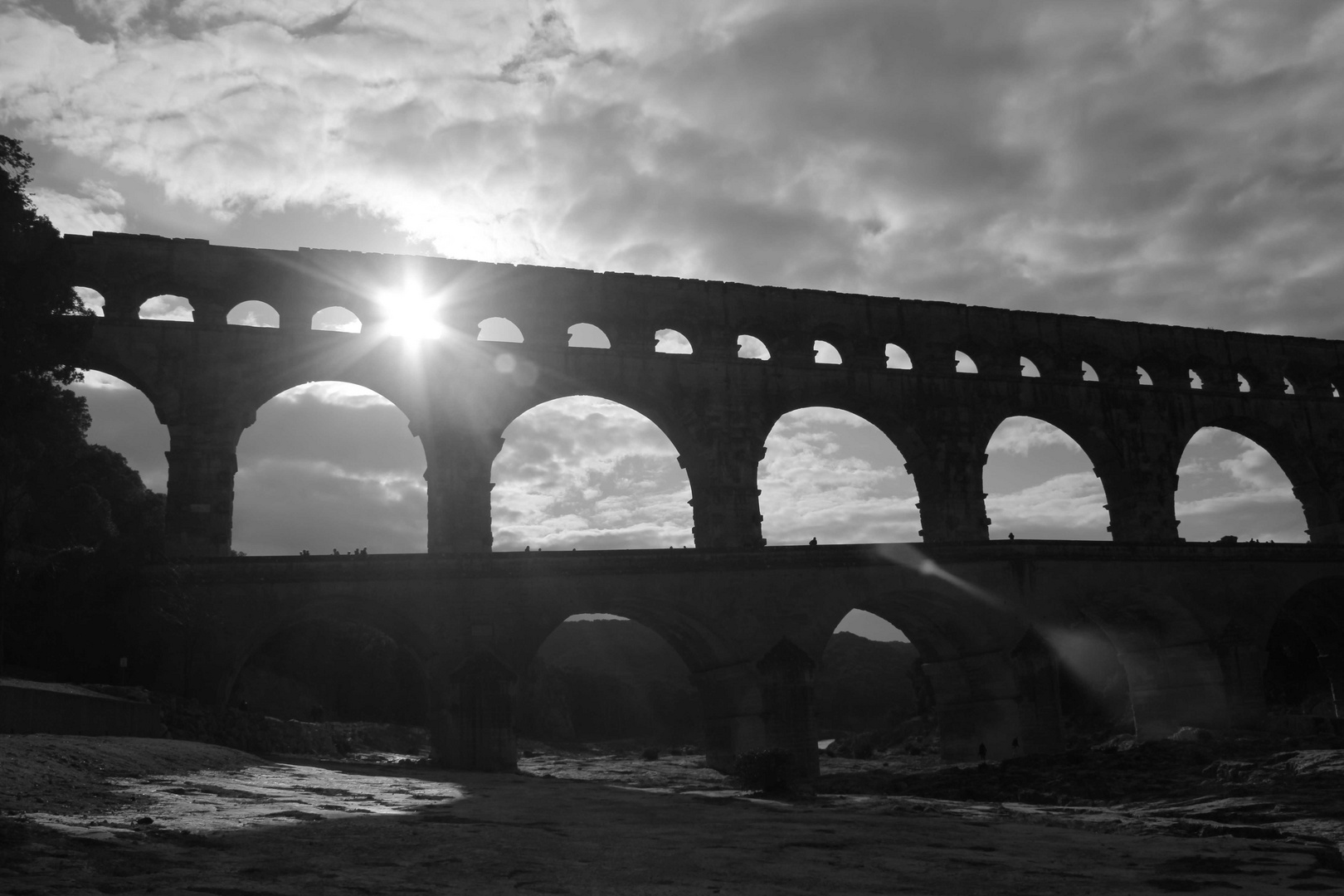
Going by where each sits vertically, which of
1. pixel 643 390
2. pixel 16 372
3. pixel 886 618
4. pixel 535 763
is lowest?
pixel 535 763

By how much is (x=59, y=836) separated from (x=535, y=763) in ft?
98.9

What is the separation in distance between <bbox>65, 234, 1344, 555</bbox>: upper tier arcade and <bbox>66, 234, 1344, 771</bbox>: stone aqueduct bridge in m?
0.07

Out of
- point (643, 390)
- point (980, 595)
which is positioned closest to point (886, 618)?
point (980, 595)

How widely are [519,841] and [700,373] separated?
21.4 metres

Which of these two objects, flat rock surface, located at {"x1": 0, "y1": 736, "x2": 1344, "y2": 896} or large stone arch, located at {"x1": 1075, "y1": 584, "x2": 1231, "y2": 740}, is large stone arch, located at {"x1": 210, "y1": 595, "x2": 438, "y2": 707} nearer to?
flat rock surface, located at {"x1": 0, "y1": 736, "x2": 1344, "y2": 896}

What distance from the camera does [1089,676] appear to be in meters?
36.2

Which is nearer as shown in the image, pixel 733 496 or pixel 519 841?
pixel 519 841

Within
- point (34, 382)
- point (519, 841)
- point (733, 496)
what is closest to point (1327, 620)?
point (733, 496)

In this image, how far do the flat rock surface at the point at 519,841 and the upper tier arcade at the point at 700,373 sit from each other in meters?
12.7

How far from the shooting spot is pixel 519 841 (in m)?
9.80

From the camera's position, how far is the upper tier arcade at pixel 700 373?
26.6 m

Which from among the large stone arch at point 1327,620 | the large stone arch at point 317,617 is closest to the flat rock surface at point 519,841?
the large stone arch at point 317,617

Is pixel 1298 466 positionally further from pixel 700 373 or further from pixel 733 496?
pixel 700 373

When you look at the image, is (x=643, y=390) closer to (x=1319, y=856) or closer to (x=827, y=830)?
(x=827, y=830)
